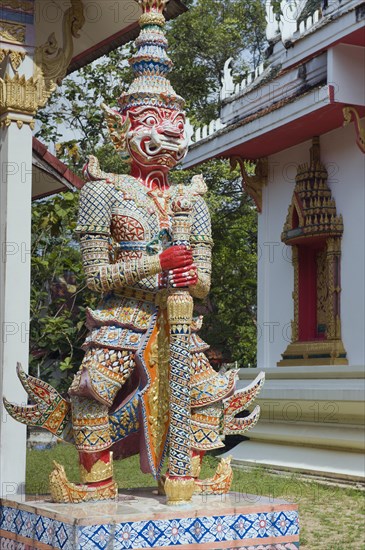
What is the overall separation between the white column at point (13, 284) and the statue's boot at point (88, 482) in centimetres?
138

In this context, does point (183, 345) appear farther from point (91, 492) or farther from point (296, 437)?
point (296, 437)

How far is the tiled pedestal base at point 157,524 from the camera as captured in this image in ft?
13.1

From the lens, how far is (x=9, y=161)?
6.11 m

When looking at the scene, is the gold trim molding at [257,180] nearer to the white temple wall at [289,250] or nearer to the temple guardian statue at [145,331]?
the white temple wall at [289,250]

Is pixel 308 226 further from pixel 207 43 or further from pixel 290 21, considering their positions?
pixel 207 43

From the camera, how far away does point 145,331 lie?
4602 mm

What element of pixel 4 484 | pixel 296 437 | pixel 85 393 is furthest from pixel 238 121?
pixel 85 393

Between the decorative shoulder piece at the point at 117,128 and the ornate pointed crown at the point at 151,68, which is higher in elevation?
the ornate pointed crown at the point at 151,68

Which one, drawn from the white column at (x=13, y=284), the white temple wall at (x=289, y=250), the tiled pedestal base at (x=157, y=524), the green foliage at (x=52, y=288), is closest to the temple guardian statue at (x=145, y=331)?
the tiled pedestal base at (x=157, y=524)

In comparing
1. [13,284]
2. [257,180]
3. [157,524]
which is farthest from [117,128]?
[257,180]

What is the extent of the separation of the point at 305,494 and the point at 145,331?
4.01m

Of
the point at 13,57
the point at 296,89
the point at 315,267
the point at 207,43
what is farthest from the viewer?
the point at 207,43

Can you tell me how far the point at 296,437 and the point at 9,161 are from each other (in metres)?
5.35

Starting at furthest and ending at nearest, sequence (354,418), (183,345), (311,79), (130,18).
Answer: (311,79) < (354,418) < (130,18) < (183,345)
